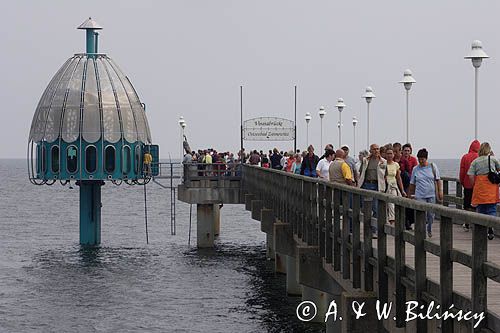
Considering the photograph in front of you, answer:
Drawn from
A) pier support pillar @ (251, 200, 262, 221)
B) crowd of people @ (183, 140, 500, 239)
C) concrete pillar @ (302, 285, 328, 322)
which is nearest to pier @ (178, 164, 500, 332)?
crowd of people @ (183, 140, 500, 239)

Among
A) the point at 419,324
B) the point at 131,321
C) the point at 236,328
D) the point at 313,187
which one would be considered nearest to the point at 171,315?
the point at 131,321

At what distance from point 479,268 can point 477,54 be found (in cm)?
1335

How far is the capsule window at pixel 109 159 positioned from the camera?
Answer: 5019cm

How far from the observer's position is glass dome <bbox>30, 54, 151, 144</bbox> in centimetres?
5047

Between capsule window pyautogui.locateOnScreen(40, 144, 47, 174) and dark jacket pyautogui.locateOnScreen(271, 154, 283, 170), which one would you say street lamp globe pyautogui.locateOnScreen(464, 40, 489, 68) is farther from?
capsule window pyautogui.locateOnScreen(40, 144, 47, 174)

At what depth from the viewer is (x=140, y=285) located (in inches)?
1484

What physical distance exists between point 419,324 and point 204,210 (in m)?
38.0

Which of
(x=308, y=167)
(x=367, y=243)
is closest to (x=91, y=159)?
(x=308, y=167)

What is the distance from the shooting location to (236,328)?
2788 centimetres

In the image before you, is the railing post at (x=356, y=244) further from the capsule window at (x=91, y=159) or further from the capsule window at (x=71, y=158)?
the capsule window at (x=71, y=158)

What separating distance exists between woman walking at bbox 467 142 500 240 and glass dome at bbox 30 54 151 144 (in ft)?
113

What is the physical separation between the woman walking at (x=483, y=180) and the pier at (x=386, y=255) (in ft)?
1.91

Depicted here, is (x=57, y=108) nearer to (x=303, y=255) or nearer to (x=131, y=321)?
(x=131, y=321)

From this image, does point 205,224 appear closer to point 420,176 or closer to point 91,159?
point 91,159
